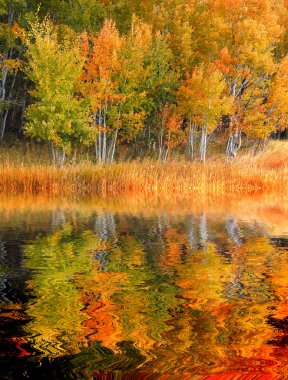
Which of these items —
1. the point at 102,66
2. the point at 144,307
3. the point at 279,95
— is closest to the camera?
the point at 144,307

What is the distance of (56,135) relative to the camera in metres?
33.2

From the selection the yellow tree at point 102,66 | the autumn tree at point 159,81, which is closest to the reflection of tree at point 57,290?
the yellow tree at point 102,66

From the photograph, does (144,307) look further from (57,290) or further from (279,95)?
(279,95)

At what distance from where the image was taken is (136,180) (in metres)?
26.7

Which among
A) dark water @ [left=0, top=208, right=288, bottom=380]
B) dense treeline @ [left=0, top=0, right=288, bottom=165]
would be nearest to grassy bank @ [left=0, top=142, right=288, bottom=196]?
dense treeline @ [left=0, top=0, right=288, bottom=165]

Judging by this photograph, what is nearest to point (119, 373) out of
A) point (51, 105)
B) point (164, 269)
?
point (164, 269)

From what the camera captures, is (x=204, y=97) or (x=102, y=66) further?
(x=204, y=97)

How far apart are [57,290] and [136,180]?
19020 mm

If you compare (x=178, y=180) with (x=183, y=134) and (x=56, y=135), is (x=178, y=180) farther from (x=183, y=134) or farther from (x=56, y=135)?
(x=183, y=134)

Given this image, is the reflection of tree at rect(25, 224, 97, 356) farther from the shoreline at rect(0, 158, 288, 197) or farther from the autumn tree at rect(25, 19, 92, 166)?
the autumn tree at rect(25, 19, 92, 166)

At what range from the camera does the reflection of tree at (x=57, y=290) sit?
18.6 ft

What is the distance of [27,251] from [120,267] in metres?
2.32

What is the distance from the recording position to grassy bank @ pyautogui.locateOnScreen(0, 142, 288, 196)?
25625 millimetres

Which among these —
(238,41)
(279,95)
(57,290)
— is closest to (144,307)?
(57,290)
